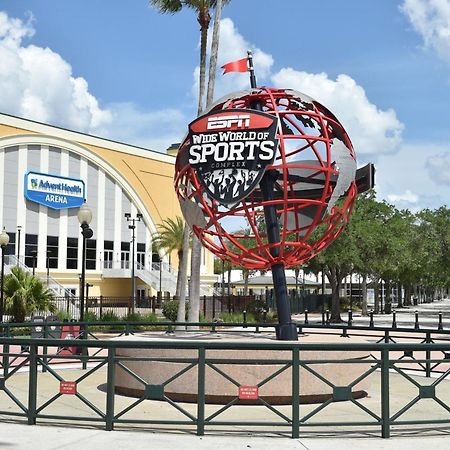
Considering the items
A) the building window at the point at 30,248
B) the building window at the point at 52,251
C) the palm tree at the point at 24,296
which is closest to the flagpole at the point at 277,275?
the palm tree at the point at 24,296

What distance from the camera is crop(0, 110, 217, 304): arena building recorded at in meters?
52.2

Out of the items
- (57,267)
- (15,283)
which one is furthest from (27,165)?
(15,283)

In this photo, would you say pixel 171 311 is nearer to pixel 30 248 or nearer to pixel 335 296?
pixel 335 296

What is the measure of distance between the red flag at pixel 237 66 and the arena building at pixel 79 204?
123 feet

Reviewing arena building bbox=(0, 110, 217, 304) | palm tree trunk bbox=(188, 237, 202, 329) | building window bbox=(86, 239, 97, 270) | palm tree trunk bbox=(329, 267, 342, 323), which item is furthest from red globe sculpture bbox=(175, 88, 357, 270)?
building window bbox=(86, 239, 97, 270)

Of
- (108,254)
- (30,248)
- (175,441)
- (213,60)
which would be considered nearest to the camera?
(175,441)

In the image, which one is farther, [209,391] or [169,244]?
[169,244]

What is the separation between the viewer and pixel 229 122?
11.4 metres

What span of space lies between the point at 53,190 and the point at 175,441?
4894 centimetres

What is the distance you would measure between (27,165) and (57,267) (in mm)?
8554

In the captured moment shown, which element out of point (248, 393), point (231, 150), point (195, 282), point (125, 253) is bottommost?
point (248, 393)

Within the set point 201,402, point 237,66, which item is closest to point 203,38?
point 237,66

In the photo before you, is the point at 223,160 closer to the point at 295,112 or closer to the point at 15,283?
the point at 295,112

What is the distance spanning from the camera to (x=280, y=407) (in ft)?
34.0
